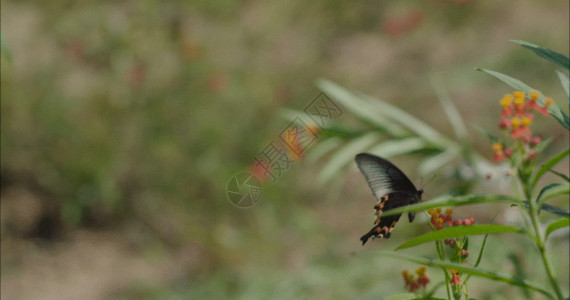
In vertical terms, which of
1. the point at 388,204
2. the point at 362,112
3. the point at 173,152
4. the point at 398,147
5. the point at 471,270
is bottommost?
the point at 471,270

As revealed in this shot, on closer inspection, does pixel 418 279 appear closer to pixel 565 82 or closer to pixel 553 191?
pixel 553 191

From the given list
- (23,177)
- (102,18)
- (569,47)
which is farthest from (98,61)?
(569,47)

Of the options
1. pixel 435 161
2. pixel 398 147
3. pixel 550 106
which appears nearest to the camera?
pixel 550 106

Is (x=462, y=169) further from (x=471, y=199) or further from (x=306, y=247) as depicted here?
(x=306, y=247)

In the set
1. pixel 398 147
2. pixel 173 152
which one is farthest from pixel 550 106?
pixel 173 152

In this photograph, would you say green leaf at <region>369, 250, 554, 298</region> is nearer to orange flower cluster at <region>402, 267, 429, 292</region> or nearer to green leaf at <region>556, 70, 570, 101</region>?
orange flower cluster at <region>402, 267, 429, 292</region>

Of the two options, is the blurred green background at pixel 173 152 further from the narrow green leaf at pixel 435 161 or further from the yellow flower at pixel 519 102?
the yellow flower at pixel 519 102

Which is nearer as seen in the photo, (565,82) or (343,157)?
(565,82)

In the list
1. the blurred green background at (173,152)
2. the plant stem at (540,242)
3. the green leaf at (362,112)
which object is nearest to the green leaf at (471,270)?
the plant stem at (540,242)
